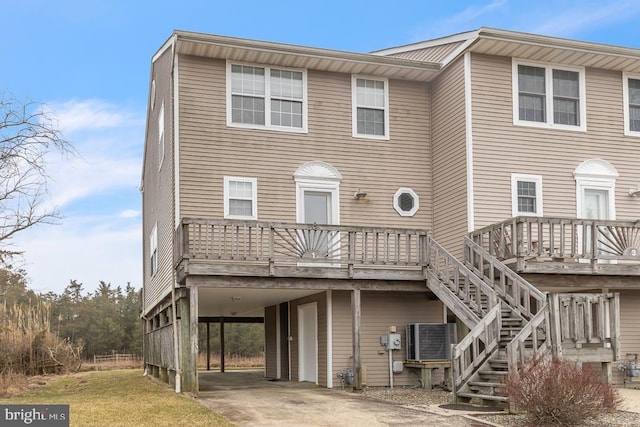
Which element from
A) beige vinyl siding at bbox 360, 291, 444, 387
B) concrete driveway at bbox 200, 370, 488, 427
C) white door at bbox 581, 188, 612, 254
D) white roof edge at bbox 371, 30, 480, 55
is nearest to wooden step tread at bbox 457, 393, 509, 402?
concrete driveway at bbox 200, 370, 488, 427

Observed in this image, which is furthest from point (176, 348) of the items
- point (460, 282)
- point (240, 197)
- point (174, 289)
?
point (460, 282)

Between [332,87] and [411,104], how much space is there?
2.22 meters

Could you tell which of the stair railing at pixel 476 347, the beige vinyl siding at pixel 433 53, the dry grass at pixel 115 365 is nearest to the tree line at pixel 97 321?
the dry grass at pixel 115 365

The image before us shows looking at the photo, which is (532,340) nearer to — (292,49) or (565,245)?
(565,245)

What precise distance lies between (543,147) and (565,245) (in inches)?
98.8

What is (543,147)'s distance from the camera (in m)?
19.3

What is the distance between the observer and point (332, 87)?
19.8m

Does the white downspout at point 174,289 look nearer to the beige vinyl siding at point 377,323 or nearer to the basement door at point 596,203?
the beige vinyl siding at point 377,323

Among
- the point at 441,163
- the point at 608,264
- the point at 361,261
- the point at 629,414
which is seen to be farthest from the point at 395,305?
the point at 629,414

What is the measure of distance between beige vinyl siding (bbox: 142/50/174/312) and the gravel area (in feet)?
19.1

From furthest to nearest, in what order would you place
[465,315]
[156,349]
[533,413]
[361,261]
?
1. [156,349]
2. [361,261]
3. [465,315]
4. [533,413]

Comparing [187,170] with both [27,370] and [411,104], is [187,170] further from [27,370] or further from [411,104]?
[27,370]

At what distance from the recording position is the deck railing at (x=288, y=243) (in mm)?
16531

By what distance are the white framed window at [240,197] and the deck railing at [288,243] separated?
0.48 meters
